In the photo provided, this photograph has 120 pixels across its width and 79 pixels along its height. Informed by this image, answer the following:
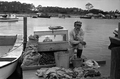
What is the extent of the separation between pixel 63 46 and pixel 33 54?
1430mm

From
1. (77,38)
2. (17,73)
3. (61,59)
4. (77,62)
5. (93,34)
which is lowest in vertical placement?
(93,34)

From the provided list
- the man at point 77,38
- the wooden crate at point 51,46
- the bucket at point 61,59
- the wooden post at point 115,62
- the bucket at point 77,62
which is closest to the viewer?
the wooden post at point 115,62

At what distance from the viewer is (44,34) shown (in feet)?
28.0

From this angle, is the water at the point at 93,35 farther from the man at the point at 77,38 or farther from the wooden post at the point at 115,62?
the wooden post at the point at 115,62

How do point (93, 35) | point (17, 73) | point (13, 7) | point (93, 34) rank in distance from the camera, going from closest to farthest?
point (17, 73), point (93, 35), point (93, 34), point (13, 7)

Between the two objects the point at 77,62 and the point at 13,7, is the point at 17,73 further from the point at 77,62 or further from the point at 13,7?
the point at 13,7

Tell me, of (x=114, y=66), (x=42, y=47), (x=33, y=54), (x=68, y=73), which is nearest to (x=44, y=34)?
(x=42, y=47)

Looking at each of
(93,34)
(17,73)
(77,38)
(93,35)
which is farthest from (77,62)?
(93,34)

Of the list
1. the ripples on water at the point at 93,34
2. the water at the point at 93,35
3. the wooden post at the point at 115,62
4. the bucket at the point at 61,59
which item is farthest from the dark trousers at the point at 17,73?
the wooden post at the point at 115,62

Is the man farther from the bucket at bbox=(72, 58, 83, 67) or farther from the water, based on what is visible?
the water

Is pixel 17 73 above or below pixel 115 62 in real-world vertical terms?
below

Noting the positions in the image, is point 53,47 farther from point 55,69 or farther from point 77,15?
point 77,15

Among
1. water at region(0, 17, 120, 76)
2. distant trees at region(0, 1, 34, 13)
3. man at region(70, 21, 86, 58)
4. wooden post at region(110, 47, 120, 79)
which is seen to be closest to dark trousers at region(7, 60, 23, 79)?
man at region(70, 21, 86, 58)

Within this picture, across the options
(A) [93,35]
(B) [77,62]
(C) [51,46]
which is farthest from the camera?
(A) [93,35]
